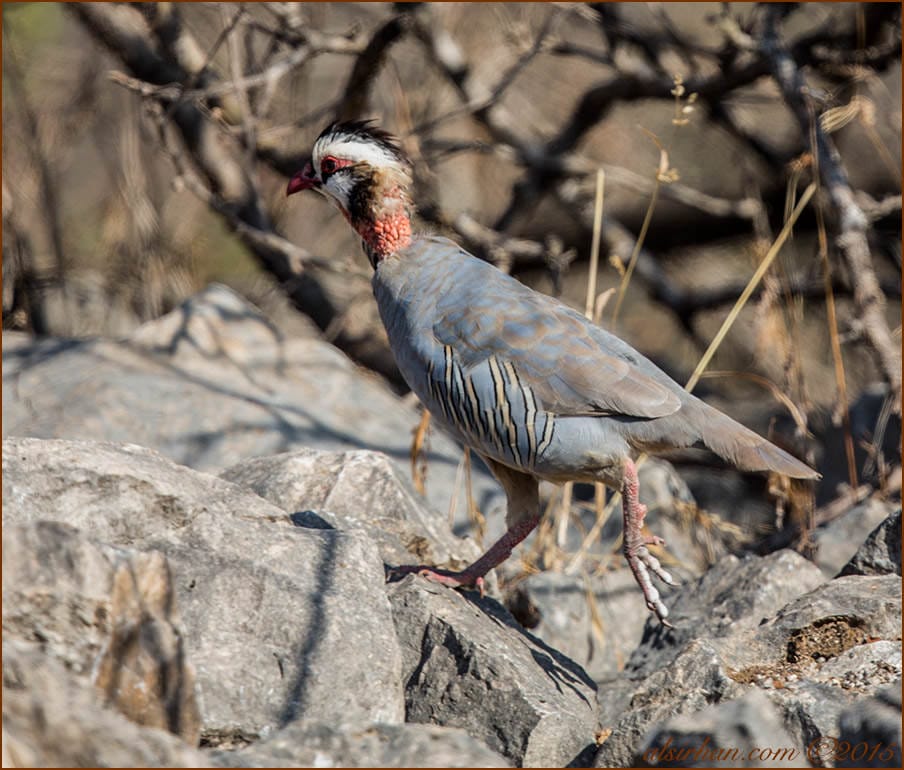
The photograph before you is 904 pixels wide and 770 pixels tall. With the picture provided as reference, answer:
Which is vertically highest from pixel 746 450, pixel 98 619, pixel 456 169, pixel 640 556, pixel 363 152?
pixel 456 169

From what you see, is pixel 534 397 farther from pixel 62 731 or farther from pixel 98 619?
pixel 62 731

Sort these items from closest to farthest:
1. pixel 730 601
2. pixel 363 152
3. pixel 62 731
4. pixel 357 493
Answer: pixel 62 731
pixel 730 601
pixel 357 493
pixel 363 152

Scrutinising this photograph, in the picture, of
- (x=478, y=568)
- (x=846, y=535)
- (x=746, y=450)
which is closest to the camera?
(x=746, y=450)

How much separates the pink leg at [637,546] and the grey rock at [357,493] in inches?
33.6

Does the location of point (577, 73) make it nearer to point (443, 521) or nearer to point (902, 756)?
point (443, 521)

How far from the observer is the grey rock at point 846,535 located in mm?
6136

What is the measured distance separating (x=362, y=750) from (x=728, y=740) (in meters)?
0.94

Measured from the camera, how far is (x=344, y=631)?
3.84m

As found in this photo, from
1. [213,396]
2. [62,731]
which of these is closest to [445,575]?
[62,731]

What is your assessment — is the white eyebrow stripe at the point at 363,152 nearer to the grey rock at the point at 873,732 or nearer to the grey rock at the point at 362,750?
the grey rock at the point at 362,750

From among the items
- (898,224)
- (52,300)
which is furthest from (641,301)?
(52,300)

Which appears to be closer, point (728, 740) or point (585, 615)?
→ point (728, 740)

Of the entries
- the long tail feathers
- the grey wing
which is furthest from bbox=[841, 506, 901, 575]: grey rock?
the grey wing

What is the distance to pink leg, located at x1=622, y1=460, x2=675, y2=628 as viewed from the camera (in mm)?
4766
